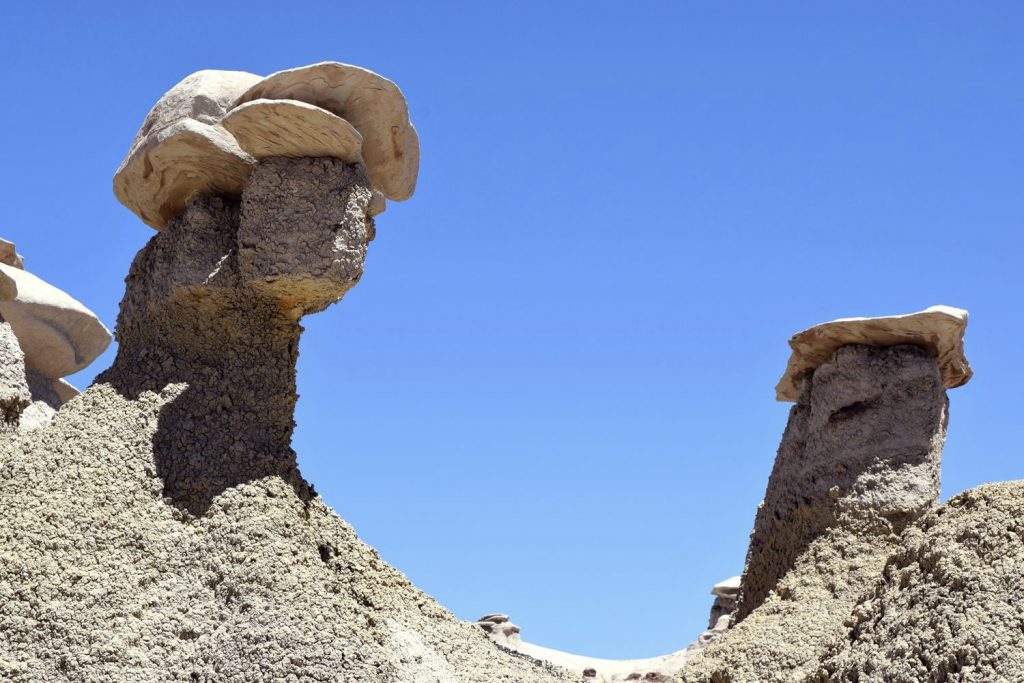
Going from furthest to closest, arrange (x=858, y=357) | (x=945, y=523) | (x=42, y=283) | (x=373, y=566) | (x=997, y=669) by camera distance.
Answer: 1. (x=42, y=283)
2. (x=858, y=357)
3. (x=373, y=566)
4. (x=945, y=523)
5. (x=997, y=669)

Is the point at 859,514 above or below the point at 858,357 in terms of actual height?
below

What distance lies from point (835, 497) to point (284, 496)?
4392 mm

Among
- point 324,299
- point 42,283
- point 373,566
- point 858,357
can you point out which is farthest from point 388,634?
point 42,283

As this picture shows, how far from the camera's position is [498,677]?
9555 millimetres

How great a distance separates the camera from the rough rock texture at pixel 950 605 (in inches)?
318

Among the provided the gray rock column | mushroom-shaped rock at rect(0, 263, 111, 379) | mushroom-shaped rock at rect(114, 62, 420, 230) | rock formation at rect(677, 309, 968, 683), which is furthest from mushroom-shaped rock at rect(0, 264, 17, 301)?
the gray rock column

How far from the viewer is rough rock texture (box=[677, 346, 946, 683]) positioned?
35.4ft

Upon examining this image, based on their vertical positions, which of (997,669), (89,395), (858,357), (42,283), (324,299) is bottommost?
(997,669)

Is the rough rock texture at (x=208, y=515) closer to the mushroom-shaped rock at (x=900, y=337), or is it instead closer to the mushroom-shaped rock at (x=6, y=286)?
the mushroom-shaped rock at (x=6, y=286)

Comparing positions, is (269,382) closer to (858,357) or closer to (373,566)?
(373,566)

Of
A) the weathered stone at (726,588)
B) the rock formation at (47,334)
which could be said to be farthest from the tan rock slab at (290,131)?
the weathered stone at (726,588)

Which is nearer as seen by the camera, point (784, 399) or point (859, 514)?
point (859, 514)

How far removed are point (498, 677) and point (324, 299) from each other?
272cm

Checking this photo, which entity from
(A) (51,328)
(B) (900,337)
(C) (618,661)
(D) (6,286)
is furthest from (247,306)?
(C) (618,661)
